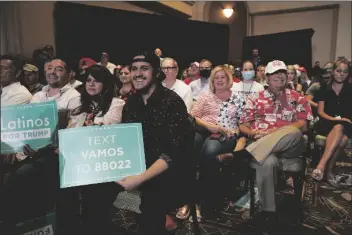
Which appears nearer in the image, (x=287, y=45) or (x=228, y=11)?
(x=287, y=45)

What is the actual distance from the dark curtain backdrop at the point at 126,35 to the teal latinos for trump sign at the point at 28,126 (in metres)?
4.34

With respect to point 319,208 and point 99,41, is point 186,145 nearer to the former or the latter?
point 319,208

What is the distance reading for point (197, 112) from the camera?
339 centimetres

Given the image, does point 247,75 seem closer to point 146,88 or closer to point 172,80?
point 172,80

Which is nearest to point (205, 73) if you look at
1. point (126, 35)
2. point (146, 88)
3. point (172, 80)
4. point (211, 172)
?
point (172, 80)

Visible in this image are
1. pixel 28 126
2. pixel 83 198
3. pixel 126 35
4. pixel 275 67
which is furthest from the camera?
pixel 126 35

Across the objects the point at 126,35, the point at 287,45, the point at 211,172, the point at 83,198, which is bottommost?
the point at 211,172

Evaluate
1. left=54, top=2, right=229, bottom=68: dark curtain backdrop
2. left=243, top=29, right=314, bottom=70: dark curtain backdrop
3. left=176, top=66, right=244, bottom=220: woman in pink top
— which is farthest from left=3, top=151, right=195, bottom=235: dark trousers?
left=243, top=29, right=314, bottom=70: dark curtain backdrop

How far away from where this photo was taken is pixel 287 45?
28.3 feet

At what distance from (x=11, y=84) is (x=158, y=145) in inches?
37.4

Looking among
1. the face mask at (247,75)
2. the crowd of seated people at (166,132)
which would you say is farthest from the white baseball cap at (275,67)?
the face mask at (247,75)

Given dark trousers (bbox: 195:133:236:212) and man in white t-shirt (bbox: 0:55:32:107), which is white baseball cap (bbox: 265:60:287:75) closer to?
dark trousers (bbox: 195:133:236:212)

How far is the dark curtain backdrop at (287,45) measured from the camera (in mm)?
7169

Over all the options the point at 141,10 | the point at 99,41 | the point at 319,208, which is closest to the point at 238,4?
the point at 141,10
